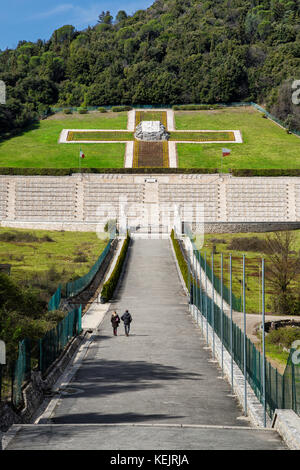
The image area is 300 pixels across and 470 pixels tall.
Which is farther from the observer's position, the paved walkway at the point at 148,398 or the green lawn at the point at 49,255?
the green lawn at the point at 49,255

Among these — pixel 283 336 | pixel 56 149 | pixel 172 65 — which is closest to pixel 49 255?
pixel 283 336

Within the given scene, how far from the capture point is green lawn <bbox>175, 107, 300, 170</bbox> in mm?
80250

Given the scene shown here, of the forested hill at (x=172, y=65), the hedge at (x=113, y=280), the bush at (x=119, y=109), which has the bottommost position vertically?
the hedge at (x=113, y=280)

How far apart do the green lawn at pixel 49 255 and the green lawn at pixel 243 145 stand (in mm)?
25964

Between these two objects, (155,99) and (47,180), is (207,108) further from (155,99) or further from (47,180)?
(47,180)

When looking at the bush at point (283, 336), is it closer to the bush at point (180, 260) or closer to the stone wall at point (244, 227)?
the bush at point (180, 260)

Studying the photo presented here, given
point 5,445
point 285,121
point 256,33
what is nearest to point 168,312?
point 5,445

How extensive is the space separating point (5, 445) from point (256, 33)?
155m

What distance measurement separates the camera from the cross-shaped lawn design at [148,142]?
82.6m

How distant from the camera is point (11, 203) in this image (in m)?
71.4

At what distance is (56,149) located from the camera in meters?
86.6

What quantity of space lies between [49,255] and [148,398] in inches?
1365

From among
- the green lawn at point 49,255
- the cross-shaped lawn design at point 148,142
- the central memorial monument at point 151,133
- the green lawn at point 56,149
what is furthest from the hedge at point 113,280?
the central memorial monument at point 151,133

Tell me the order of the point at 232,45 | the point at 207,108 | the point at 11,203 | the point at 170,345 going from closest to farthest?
the point at 170,345 → the point at 11,203 → the point at 207,108 → the point at 232,45
